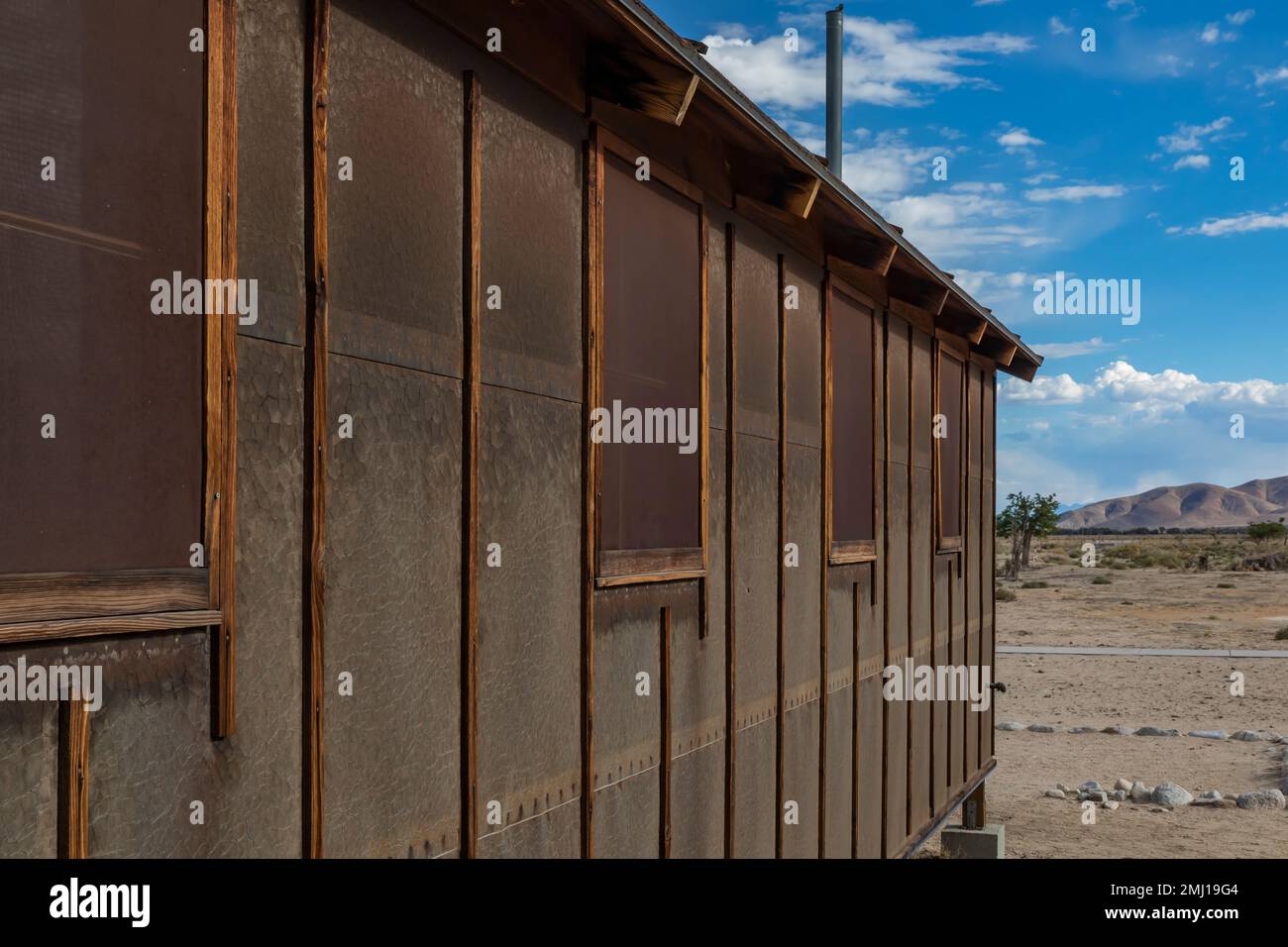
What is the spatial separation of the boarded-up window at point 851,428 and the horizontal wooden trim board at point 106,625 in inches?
251

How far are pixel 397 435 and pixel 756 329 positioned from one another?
396 cm

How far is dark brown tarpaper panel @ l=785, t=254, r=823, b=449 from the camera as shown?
8.42 m

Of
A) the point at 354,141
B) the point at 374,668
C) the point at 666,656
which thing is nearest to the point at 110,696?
the point at 374,668

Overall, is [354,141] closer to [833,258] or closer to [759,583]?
[759,583]

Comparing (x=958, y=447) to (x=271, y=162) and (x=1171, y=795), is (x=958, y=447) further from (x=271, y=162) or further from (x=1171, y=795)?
(x=271, y=162)

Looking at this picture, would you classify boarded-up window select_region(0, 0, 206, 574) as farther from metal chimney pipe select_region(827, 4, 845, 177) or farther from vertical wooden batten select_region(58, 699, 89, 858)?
metal chimney pipe select_region(827, 4, 845, 177)

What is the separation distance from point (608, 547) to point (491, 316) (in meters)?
1.44

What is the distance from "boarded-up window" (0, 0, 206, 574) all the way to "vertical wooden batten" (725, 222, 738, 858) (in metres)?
4.21

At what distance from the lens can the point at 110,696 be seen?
10.2 feet

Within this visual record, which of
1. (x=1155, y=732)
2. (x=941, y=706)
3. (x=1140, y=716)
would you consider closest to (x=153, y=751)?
(x=941, y=706)

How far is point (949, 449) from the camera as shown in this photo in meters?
13.3

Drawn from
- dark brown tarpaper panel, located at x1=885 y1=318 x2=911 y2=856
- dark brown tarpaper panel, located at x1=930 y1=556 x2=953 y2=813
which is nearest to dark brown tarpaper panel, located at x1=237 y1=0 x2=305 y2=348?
dark brown tarpaper panel, located at x1=885 y1=318 x2=911 y2=856

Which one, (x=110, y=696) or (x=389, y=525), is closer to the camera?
(x=110, y=696)

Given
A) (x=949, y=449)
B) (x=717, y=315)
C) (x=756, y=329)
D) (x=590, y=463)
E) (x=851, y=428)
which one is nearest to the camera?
(x=590, y=463)
